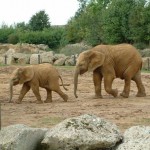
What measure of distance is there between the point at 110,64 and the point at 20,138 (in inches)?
384

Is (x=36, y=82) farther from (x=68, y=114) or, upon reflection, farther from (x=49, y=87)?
(x=68, y=114)

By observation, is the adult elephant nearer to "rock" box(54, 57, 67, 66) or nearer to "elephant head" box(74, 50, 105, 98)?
"elephant head" box(74, 50, 105, 98)

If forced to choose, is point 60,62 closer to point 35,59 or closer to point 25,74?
point 35,59

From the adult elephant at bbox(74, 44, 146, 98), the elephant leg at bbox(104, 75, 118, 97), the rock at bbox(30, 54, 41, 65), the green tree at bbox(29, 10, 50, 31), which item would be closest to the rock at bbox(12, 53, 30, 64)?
the rock at bbox(30, 54, 41, 65)

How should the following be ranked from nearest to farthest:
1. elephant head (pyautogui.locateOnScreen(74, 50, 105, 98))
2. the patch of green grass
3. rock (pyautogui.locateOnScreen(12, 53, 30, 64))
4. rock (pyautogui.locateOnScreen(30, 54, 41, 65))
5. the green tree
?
the patch of green grass
elephant head (pyautogui.locateOnScreen(74, 50, 105, 98))
rock (pyautogui.locateOnScreen(30, 54, 41, 65))
rock (pyautogui.locateOnScreen(12, 53, 30, 64))
the green tree

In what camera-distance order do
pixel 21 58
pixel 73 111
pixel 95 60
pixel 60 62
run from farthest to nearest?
pixel 21 58, pixel 60 62, pixel 95 60, pixel 73 111

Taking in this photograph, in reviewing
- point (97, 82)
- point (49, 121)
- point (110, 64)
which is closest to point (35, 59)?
point (97, 82)

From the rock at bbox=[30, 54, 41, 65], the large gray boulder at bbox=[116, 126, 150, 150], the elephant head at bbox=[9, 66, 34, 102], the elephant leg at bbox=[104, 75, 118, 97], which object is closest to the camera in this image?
the large gray boulder at bbox=[116, 126, 150, 150]

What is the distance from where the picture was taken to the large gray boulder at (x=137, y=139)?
22.2ft

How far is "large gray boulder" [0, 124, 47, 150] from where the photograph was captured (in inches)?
274

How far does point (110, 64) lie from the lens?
1656 centimetres

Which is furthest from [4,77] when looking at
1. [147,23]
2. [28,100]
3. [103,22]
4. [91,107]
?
[103,22]

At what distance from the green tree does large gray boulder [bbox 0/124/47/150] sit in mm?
66718

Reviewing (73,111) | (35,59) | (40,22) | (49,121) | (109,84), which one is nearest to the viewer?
(49,121)
